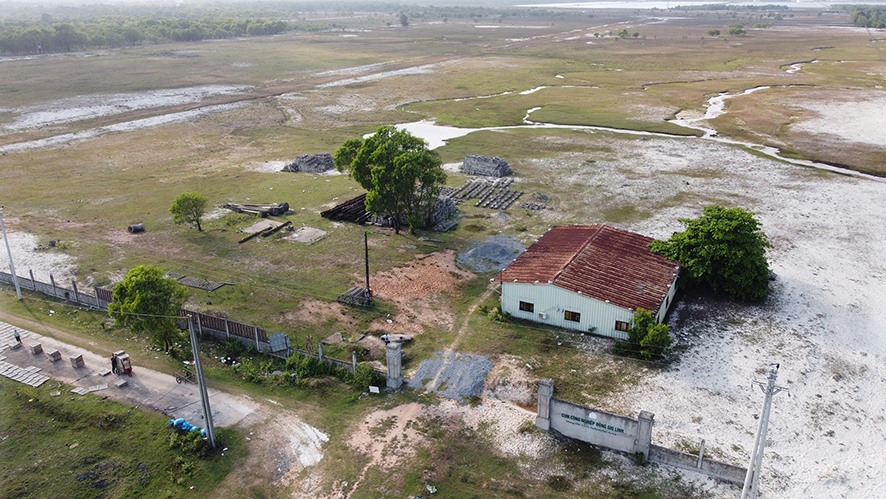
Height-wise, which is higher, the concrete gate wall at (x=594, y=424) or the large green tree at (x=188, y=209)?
the large green tree at (x=188, y=209)

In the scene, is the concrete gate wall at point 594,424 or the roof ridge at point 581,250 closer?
the concrete gate wall at point 594,424

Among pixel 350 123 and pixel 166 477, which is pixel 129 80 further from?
pixel 166 477

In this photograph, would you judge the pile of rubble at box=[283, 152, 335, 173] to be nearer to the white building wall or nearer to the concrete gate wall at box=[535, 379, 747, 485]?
the white building wall

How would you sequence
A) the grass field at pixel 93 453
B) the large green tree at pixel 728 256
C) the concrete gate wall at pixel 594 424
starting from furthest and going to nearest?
the large green tree at pixel 728 256 < the concrete gate wall at pixel 594 424 < the grass field at pixel 93 453

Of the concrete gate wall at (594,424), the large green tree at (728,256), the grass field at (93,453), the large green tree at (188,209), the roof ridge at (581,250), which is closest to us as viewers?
the grass field at (93,453)

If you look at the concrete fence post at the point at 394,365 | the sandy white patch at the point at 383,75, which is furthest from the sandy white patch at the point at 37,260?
the sandy white patch at the point at 383,75

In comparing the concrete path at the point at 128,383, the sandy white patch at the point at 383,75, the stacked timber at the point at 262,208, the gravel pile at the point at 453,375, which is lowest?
the gravel pile at the point at 453,375

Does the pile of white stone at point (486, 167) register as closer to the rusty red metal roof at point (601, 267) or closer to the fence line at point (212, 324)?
the rusty red metal roof at point (601, 267)

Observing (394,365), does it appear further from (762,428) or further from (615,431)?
(762,428)
